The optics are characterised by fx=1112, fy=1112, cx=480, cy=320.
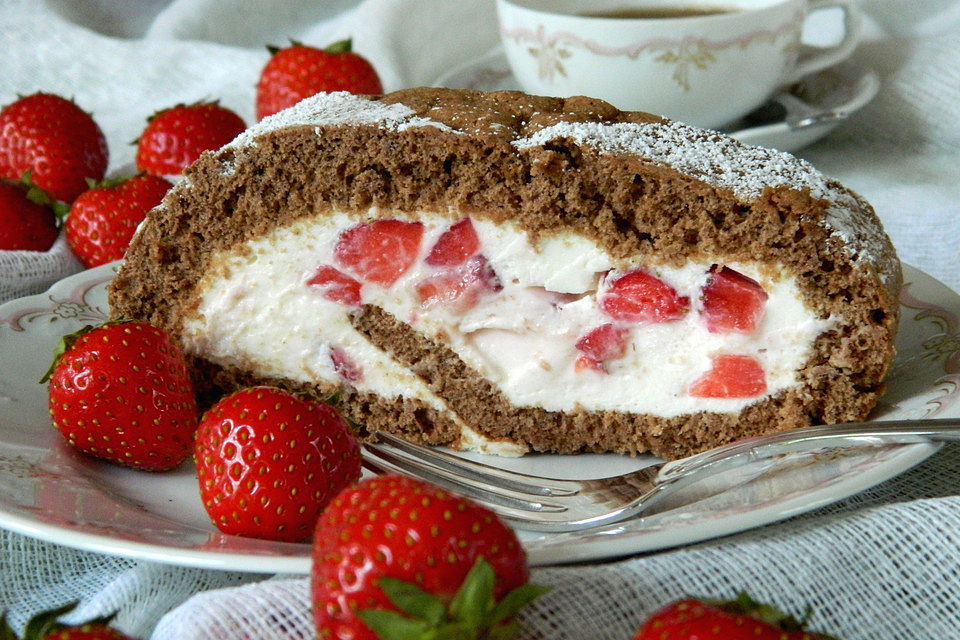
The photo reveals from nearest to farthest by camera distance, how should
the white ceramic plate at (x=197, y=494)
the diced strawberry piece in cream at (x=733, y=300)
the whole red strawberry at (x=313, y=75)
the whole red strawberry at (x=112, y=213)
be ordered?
the white ceramic plate at (x=197, y=494), the diced strawberry piece in cream at (x=733, y=300), the whole red strawberry at (x=112, y=213), the whole red strawberry at (x=313, y=75)

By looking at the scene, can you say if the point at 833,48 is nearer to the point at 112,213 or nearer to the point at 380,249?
the point at 380,249

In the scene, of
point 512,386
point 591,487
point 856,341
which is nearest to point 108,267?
point 512,386

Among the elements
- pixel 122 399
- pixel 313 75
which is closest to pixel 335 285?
pixel 122 399

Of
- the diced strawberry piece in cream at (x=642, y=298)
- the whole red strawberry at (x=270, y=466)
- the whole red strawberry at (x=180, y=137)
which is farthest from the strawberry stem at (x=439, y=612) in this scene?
the whole red strawberry at (x=180, y=137)

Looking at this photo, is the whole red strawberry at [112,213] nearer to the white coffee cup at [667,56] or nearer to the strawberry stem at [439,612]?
the white coffee cup at [667,56]

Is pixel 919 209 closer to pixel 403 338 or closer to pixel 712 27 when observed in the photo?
→ pixel 712 27

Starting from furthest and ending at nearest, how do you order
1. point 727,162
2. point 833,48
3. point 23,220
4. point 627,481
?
point 833,48, point 23,220, point 727,162, point 627,481

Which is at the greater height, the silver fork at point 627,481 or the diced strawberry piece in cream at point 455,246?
the diced strawberry piece in cream at point 455,246

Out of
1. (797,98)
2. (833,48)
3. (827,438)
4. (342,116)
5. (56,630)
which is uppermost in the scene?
(342,116)
